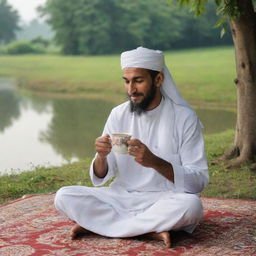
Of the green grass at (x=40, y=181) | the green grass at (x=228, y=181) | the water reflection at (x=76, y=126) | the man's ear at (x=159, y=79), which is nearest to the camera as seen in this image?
the man's ear at (x=159, y=79)

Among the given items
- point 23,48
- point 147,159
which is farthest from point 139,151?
point 23,48

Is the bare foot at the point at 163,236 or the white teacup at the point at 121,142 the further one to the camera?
the bare foot at the point at 163,236

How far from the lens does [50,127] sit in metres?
14.4

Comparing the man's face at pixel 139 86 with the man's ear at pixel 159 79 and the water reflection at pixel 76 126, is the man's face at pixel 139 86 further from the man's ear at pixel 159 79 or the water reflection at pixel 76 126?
the water reflection at pixel 76 126

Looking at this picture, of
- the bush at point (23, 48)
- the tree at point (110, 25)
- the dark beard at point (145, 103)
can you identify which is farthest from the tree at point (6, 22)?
the dark beard at point (145, 103)

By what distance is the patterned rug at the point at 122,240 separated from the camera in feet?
13.9

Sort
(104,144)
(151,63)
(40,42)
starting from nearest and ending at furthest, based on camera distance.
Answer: (104,144) < (151,63) < (40,42)

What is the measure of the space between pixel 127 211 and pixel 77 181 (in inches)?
110

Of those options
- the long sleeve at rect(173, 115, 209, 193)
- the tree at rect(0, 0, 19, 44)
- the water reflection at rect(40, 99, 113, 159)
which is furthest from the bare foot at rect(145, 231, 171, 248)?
the tree at rect(0, 0, 19, 44)

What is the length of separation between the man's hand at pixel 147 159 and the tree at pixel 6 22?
60700mm

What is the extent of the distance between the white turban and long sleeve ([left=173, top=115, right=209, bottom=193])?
0.23 metres

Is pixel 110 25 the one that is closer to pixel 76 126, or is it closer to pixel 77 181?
pixel 76 126

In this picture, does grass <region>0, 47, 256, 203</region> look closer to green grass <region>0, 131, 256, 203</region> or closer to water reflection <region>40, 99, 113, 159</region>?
green grass <region>0, 131, 256, 203</region>

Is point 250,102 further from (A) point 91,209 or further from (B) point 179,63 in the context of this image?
(B) point 179,63
